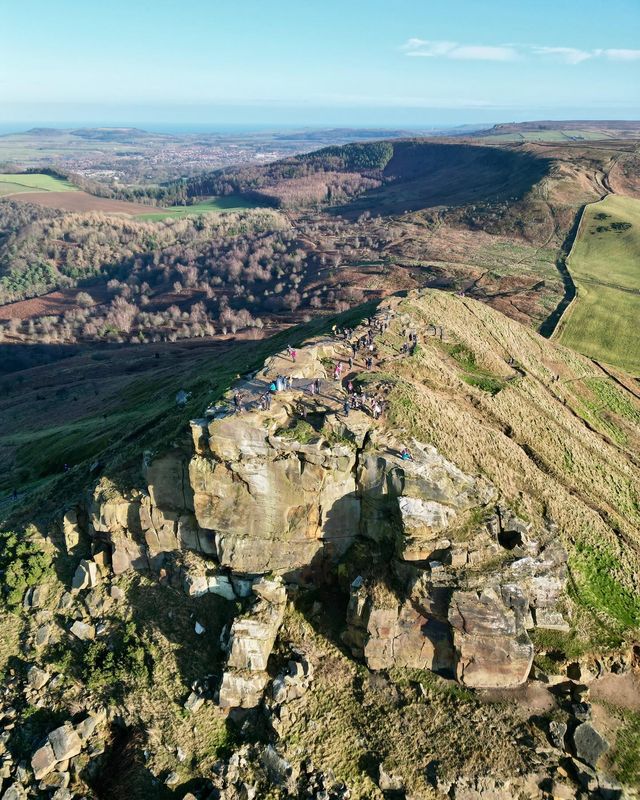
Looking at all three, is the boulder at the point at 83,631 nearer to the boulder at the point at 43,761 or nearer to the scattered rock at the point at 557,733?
the boulder at the point at 43,761

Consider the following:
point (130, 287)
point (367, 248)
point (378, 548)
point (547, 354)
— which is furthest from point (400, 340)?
point (130, 287)

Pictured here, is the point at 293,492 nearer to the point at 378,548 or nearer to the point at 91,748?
the point at 378,548

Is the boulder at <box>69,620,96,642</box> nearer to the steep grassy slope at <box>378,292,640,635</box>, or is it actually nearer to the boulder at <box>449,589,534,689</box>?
the boulder at <box>449,589,534,689</box>

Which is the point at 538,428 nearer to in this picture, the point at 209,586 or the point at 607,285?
the point at 209,586

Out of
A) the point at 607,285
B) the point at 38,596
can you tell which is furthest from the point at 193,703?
the point at 607,285

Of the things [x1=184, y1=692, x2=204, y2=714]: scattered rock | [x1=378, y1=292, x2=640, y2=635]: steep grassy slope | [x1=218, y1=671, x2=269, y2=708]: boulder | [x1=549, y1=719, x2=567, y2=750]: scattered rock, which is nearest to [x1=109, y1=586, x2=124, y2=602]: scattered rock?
[x1=184, y1=692, x2=204, y2=714]: scattered rock

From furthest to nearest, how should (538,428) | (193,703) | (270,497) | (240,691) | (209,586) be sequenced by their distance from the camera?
(538,428) → (209,586) → (270,497) → (193,703) → (240,691)
